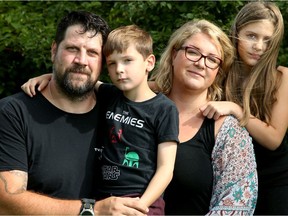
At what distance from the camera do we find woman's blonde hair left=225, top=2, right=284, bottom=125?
12.4 ft

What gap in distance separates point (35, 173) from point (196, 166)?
2.77ft

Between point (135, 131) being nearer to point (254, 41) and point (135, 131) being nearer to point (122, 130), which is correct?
point (122, 130)

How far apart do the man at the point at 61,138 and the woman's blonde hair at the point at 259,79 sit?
0.82 meters

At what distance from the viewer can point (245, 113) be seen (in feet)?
Result: 11.8

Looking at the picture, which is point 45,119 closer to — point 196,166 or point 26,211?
point 26,211

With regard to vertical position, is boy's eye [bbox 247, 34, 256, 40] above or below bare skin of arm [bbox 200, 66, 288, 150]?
above

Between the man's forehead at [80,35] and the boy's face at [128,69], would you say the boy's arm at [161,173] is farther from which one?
the man's forehead at [80,35]

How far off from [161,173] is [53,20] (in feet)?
8.94

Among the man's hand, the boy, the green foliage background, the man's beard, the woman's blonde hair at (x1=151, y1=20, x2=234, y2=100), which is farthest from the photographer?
the green foliage background

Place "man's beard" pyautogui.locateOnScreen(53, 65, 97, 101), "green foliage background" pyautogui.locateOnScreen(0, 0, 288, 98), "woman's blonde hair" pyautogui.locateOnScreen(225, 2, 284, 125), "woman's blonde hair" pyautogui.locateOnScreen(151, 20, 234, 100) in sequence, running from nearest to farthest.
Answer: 1. "man's beard" pyautogui.locateOnScreen(53, 65, 97, 101)
2. "woman's blonde hair" pyautogui.locateOnScreen(151, 20, 234, 100)
3. "woman's blonde hair" pyautogui.locateOnScreen(225, 2, 284, 125)
4. "green foliage background" pyautogui.locateOnScreen(0, 0, 288, 98)

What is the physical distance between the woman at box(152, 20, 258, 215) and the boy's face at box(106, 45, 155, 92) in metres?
0.28

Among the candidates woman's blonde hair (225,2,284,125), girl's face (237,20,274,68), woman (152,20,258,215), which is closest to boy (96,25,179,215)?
woman (152,20,258,215)

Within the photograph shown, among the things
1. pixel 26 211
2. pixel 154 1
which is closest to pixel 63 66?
pixel 26 211

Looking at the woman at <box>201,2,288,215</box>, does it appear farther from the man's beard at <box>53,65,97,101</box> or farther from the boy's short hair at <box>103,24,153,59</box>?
the man's beard at <box>53,65,97,101</box>
